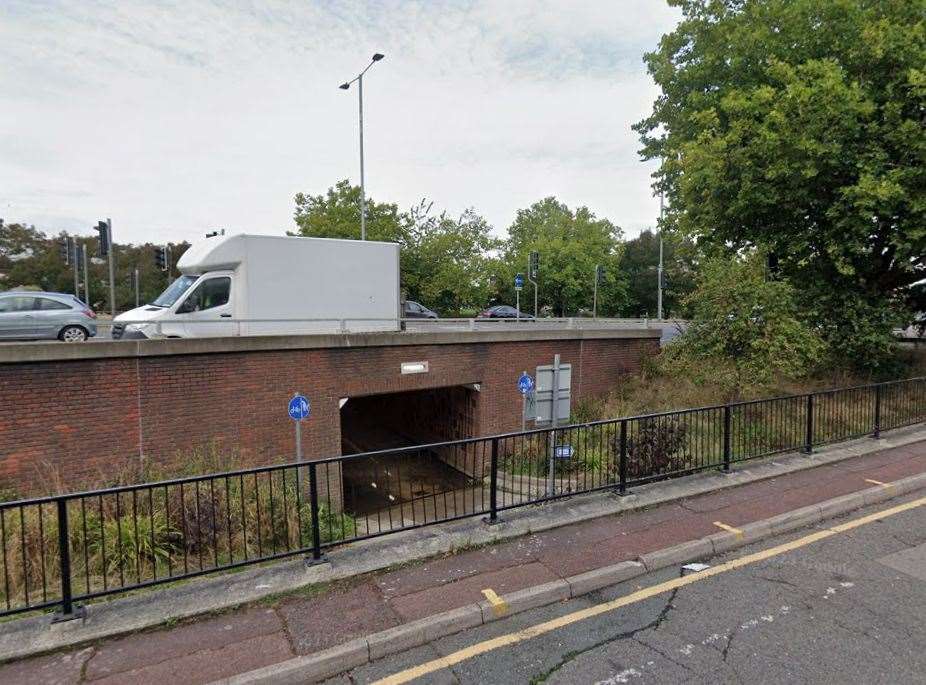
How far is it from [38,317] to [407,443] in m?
11.3

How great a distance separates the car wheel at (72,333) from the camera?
13.1 m

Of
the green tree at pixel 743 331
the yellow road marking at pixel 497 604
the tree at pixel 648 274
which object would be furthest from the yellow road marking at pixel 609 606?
the tree at pixel 648 274

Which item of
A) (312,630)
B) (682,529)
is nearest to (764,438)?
(682,529)

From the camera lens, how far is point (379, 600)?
449cm

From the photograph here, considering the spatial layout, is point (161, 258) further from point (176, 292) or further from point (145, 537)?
point (145, 537)

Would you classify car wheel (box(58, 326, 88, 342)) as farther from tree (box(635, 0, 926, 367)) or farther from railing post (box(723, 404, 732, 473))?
tree (box(635, 0, 926, 367))

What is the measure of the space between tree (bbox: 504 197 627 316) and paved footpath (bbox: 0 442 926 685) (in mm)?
38638

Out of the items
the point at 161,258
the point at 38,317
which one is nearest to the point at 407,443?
the point at 38,317

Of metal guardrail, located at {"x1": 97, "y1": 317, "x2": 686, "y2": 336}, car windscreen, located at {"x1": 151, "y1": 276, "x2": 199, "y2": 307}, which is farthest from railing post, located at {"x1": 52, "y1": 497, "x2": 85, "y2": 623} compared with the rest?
Answer: car windscreen, located at {"x1": 151, "y1": 276, "x2": 199, "y2": 307}

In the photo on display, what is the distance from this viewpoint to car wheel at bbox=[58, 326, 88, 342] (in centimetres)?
1314

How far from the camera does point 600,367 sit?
17547mm

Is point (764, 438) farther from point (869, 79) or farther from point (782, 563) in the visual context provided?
point (869, 79)

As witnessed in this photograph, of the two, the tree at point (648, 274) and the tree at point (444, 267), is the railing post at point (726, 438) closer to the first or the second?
the tree at point (444, 267)

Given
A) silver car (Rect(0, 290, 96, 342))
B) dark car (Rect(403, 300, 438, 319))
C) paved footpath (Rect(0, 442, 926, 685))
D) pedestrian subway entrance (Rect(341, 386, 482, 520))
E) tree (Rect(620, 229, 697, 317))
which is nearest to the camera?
paved footpath (Rect(0, 442, 926, 685))
